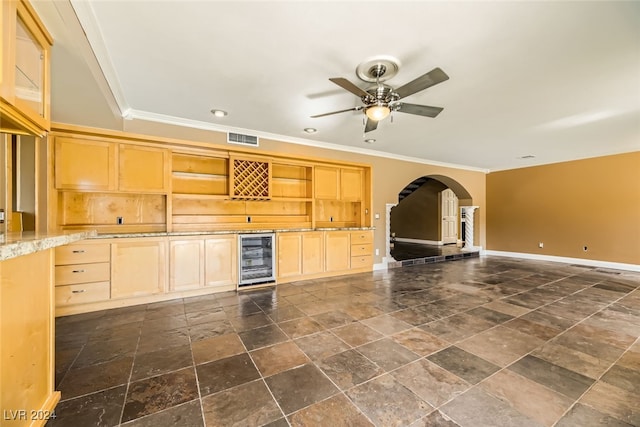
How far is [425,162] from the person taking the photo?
683 centimetres

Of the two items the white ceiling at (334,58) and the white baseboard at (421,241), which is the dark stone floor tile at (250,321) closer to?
the white ceiling at (334,58)

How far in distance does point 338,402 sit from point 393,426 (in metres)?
0.36

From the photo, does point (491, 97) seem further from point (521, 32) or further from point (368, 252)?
point (368, 252)

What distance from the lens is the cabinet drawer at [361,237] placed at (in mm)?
5398

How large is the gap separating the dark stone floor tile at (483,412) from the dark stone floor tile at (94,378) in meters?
2.29

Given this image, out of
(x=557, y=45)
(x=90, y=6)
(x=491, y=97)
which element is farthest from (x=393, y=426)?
(x=491, y=97)

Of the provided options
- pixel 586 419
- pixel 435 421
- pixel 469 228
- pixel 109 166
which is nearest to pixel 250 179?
pixel 109 166

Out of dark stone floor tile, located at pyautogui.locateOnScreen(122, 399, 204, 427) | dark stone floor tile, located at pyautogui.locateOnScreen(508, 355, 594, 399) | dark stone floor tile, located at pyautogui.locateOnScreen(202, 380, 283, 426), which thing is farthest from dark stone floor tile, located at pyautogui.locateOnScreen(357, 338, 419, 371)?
dark stone floor tile, located at pyautogui.locateOnScreen(122, 399, 204, 427)

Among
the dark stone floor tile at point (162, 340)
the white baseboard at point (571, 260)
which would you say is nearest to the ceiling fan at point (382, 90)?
the dark stone floor tile at point (162, 340)

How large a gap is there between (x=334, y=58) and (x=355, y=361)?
2.69m

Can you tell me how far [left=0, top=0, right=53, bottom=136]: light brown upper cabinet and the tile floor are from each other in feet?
5.77

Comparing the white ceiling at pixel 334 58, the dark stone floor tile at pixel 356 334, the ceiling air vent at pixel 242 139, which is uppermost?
the white ceiling at pixel 334 58

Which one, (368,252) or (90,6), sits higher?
(90,6)

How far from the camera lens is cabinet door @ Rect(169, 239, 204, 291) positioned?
3709 mm
